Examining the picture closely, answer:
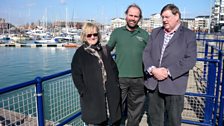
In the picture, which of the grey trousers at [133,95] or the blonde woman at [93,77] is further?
the grey trousers at [133,95]

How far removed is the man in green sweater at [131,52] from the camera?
3131 millimetres

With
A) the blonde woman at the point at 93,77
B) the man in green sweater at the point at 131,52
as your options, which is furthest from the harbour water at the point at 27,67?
the blonde woman at the point at 93,77

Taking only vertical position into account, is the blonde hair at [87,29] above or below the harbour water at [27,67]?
above

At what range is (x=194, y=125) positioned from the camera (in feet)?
12.8

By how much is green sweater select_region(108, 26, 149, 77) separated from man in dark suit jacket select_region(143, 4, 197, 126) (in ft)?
0.87

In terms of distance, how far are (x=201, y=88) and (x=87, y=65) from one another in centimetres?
467

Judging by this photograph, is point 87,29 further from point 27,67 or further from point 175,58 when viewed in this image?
point 27,67

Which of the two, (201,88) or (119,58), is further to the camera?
(201,88)

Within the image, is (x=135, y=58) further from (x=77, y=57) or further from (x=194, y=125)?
(x=194, y=125)

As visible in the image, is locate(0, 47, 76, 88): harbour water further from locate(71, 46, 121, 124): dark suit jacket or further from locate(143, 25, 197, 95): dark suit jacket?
locate(143, 25, 197, 95): dark suit jacket

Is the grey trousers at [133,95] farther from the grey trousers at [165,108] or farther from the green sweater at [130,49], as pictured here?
the grey trousers at [165,108]

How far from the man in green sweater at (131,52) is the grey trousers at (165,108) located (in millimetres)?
358

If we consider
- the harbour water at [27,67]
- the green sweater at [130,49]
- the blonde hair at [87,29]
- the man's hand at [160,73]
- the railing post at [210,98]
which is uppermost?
the blonde hair at [87,29]

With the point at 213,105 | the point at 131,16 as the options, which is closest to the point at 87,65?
the point at 131,16
